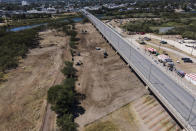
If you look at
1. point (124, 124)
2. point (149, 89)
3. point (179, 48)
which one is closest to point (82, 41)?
point (179, 48)

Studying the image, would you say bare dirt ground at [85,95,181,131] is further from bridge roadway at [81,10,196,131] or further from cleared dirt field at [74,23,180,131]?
bridge roadway at [81,10,196,131]

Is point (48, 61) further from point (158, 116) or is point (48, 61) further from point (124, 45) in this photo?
point (158, 116)

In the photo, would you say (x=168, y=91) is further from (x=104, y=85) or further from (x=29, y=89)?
(x=29, y=89)

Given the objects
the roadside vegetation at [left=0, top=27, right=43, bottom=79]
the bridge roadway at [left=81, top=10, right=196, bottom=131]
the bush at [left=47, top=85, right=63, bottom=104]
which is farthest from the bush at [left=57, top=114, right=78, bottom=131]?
the roadside vegetation at [left=0, top=27, right=43, bottom=79]

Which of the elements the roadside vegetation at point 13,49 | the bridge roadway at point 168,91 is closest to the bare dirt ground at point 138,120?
the bridge roadway at point 168,91

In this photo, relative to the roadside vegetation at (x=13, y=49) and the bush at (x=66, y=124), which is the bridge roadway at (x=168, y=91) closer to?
the bush at (x=66, y=124)

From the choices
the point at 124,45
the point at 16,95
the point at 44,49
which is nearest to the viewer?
the point at 16,95

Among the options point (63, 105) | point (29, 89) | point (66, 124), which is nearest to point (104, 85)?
point (63, 105)
